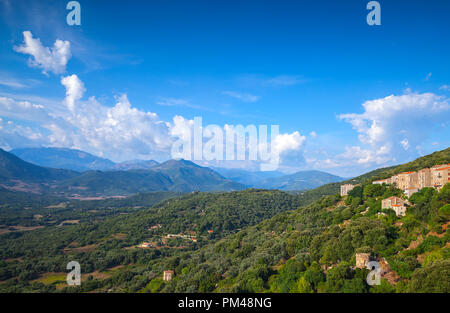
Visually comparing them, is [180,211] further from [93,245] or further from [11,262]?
[11,262]

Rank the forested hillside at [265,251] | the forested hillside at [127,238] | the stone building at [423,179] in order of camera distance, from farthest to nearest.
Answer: the forested hillside at [127,238]
the stone building at [423,179]
the forested hillside at [265,251]

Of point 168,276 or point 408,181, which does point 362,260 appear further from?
point 168,276

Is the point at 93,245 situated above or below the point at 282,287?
below

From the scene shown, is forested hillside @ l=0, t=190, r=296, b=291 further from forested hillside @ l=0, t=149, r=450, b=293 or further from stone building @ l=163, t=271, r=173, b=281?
stone building @ l=163, t=271, r=173, b=281

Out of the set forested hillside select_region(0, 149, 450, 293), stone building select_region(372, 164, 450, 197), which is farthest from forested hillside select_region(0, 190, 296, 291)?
stone building select_region(372, 164, 450, 197)

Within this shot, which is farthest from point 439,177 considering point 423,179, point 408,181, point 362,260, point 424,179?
point 362,260

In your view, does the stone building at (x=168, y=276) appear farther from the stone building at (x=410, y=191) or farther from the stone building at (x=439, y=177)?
the stone building at (x=439, y=177)

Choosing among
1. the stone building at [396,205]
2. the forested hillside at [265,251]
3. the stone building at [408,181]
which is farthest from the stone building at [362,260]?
the stone building at [408,181]
